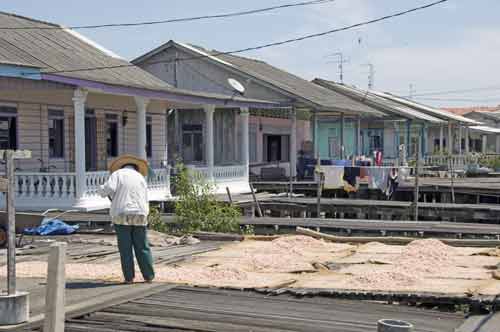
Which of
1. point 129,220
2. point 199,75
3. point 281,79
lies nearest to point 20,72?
point 129,220

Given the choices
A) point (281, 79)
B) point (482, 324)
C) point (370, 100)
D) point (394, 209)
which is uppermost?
point (281, 79)

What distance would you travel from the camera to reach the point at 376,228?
1652 centimetres

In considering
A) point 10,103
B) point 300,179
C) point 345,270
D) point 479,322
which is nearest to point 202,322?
point 479,322

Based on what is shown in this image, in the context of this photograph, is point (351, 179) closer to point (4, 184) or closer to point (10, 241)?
point (4, 184)

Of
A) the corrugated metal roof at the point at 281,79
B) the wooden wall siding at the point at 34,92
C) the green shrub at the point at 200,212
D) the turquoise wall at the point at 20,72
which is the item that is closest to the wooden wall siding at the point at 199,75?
the corrugated metal roof at the point at 281,79

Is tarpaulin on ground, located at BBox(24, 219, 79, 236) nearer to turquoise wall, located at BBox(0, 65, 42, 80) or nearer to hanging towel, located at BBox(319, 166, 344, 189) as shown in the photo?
turquoise wall, located at BBox(0, 65, 42, 80)

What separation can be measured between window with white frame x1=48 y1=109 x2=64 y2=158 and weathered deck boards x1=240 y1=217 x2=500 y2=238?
672cm

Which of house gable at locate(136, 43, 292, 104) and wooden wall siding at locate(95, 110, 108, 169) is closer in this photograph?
wooden wall siding at locate(95, 110, 108, 169)

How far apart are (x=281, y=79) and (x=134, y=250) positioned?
27.6 metres

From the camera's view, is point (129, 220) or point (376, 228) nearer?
point (129, 220)

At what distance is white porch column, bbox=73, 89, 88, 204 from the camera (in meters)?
18.7

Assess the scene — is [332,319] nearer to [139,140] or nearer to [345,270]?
[345,270]

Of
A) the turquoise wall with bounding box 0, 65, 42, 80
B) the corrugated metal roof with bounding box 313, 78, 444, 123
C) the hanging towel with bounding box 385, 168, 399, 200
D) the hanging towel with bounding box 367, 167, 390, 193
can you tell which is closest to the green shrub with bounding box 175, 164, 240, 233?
the turquoise wall with bounding box 0, 65, 42, 80

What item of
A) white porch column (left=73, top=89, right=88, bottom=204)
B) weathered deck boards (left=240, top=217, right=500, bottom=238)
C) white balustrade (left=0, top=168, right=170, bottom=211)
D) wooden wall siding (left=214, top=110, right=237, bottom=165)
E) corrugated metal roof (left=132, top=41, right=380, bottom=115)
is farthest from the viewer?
wooden wall siding (left=214, top=110, right=237, bottom=165)
